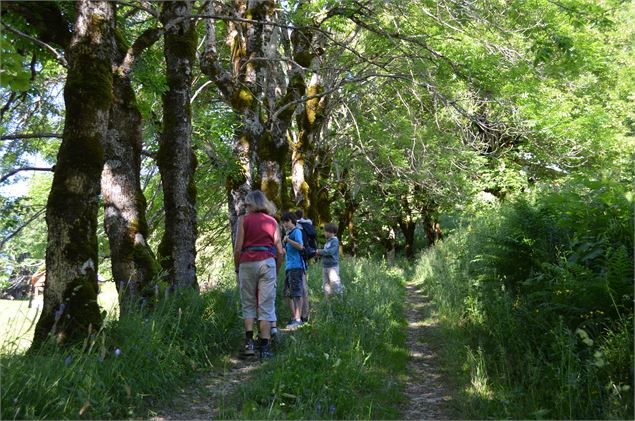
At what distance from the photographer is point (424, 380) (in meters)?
6.38

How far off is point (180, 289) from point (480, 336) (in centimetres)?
415

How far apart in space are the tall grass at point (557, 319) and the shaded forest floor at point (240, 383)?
315 millimetres

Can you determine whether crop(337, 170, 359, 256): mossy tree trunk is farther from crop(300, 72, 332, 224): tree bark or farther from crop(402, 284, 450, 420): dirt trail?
crop(402, 284, 450, 420): dirt trail

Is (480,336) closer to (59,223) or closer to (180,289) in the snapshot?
(180,289)

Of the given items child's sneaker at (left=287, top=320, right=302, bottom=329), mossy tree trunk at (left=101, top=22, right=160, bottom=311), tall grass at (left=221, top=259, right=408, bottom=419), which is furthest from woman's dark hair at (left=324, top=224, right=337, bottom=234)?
mossy tree trunk at (left=101, top=22, right=160, bottom=311)

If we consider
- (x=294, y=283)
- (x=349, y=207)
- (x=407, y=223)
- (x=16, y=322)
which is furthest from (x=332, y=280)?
(x=407, y=223)

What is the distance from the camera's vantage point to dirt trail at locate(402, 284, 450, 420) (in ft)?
17.0

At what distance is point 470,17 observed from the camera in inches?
387

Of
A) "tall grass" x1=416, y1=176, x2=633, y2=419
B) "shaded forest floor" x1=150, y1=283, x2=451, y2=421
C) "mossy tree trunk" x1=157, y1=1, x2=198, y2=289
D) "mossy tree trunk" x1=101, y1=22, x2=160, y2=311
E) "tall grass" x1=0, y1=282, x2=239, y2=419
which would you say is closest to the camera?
"tall grass" x1=0, y1=282, x2=239, y2=419

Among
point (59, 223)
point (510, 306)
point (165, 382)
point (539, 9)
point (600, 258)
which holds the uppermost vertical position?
point (539, 9)

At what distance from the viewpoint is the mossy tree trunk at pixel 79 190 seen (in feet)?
16.3

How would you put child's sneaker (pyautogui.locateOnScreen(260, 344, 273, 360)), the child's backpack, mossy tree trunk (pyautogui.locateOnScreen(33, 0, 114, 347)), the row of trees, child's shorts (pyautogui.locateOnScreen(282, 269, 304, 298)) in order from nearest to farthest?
1. mossy tree trunk (pyautogui.locateOnScreen(33, 0, 114, 347))
2. the row of trees
3. child's sneaker (pyautogui.locateOnScreen(260, 344, 273, 360))
4. child's shorts (pyautogui.locateOnScreen(282, 269, 304, 298))
5. the child's backpack

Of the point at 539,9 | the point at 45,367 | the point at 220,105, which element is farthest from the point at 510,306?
the point at 220,105

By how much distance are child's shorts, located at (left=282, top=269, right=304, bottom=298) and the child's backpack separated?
33 cm
